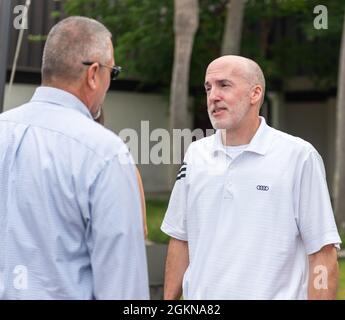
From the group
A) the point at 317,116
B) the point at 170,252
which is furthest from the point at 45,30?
the point at 170,252

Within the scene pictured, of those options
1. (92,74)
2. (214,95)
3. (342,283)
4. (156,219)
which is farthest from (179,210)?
(156,219)

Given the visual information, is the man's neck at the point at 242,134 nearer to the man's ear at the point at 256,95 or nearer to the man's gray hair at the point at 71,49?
the man's ear at the point at 256,95

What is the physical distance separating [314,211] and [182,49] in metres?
10.9

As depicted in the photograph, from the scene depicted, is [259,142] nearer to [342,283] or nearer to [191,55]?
[342,283]

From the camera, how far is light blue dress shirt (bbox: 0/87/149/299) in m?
1.89

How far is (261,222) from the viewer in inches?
104

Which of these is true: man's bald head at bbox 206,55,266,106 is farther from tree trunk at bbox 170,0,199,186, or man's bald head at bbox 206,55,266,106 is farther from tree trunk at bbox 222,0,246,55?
tree trunk at bbox 222,0,246,55

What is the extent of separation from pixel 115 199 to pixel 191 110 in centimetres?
1945

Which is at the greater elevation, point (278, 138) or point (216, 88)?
point (216, 88)

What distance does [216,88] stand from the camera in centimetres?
284

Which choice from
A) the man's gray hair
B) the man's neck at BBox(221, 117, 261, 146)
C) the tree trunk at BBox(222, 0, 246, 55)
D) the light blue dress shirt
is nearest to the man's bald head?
the man's neck at BBox(221, 117, 261, 146)

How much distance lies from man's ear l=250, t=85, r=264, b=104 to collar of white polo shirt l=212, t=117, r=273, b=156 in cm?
11
